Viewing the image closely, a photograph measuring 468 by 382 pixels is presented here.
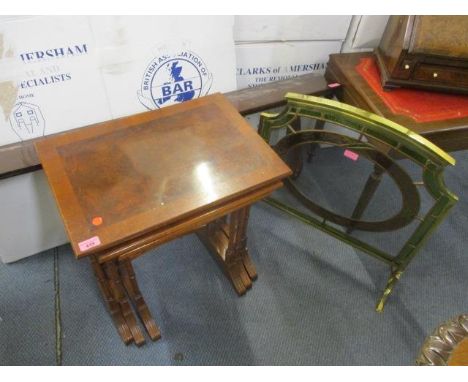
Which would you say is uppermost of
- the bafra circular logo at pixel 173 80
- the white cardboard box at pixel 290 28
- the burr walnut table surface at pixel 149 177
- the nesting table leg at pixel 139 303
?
the white cardboard box at pixel 290 28

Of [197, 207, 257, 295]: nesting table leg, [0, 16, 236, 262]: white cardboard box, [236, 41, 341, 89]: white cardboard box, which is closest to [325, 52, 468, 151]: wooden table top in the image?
[236, 41, 341, 89]: white cardboard box

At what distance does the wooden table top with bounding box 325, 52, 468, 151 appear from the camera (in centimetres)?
108

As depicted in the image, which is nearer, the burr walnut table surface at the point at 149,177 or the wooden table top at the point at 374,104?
the burr walnut table surface at the point at 149,177

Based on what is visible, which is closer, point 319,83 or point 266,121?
point 266,121

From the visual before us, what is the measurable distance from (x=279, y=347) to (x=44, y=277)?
919 millimetres

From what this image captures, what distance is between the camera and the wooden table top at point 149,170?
80 centimetres

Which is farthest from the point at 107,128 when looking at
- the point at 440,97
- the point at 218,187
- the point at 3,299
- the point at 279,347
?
the point at 440,97

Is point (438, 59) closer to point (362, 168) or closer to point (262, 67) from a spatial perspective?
point (262, 67)

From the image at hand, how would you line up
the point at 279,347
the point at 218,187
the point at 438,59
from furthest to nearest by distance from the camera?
the point at 279,347, the point at 438,59, the point at 218,187

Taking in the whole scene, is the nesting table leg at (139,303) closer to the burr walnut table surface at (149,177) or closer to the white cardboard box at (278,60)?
the burr walnut table surface at (149,177)

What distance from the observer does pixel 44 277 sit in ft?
4.47

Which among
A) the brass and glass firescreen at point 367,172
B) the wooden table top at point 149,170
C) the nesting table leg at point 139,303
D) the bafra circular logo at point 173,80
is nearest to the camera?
the wooden table top at point 149,170

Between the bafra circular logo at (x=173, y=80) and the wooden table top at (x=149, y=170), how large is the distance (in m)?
0.18

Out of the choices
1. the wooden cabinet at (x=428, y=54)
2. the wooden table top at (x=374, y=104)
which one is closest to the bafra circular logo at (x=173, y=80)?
the wooden table top at (x=374, y=104)
